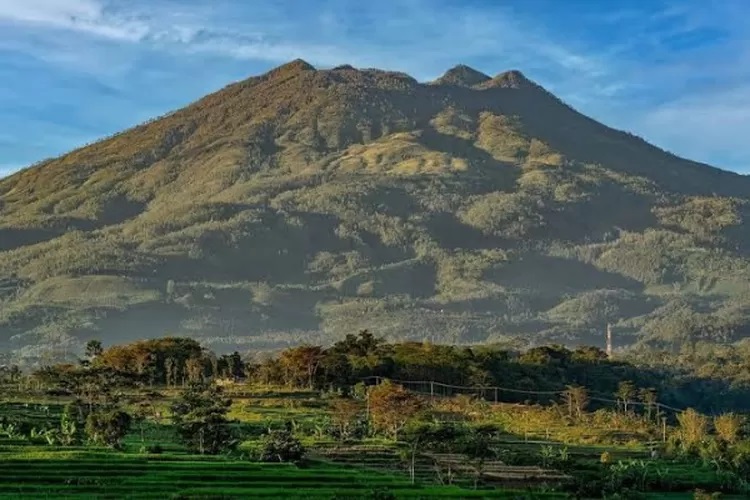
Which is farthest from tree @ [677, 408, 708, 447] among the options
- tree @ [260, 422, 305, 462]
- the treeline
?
tree @ [260, 422, 305, 462]

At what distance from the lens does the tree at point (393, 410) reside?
48656mm

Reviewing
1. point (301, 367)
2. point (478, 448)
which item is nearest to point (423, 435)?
point (478, 448)

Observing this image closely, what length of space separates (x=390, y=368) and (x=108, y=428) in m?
38.6

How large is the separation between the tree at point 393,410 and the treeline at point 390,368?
14885 mm

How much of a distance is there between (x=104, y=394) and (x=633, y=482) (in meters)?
23.8

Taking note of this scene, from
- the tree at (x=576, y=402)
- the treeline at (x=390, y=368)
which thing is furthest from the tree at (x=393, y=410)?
the tree at (x=576, y=402)

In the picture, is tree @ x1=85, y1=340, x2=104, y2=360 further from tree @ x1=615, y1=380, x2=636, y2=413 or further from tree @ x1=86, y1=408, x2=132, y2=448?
tree @ x1=615, y1=380, x2=636, y2=413

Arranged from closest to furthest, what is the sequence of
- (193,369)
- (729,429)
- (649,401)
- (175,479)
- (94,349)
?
(175,479) < (729,429) < (193,369) < (649,401) < (94,349)

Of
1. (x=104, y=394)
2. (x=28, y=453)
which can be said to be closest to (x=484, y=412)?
(x=104, y=394)

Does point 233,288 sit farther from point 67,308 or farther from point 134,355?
point 134,355

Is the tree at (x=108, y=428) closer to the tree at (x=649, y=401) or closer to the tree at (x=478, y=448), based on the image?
the tree at (x=478, y=448)

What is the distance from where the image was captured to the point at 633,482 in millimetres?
42438

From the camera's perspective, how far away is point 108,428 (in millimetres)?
38469

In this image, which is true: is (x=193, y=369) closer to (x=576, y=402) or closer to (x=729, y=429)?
(x=576, y=402)
